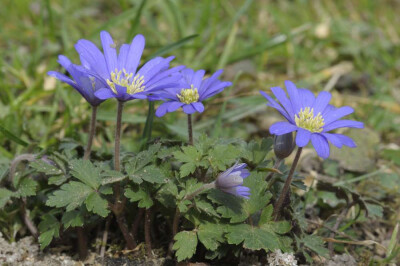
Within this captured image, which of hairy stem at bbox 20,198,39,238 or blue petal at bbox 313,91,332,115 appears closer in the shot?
blue petal at bbox 313,91,332,115

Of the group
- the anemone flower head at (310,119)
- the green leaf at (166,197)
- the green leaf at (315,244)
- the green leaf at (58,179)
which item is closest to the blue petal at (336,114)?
the anemone flower head at (310,119)

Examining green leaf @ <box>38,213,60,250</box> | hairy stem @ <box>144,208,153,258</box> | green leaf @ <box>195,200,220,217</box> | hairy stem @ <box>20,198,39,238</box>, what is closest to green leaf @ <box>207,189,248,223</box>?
green leaf @ <box>195,200,220,217</box>

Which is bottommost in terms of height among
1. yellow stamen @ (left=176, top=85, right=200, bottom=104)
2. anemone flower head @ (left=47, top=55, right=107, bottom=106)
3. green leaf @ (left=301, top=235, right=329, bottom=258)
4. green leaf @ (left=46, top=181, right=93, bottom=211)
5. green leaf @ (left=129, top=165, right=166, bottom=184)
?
green leaf @ (left=301, top=235, right=329, bottom=258)

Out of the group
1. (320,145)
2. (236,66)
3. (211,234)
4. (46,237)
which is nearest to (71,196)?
(46,237)

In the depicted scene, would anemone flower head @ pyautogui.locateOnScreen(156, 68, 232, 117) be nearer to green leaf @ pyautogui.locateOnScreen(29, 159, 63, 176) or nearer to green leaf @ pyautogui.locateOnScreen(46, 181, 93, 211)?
green leaf @ pyautogui.locateOnScreen(46, 181, 93, 211)

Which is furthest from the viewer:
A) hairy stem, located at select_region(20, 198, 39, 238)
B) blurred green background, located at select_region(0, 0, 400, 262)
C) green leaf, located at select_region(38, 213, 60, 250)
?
blurred green background, located at select_region(0, 0, 400, 262)

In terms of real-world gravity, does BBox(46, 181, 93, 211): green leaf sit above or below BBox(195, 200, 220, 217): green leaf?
above
